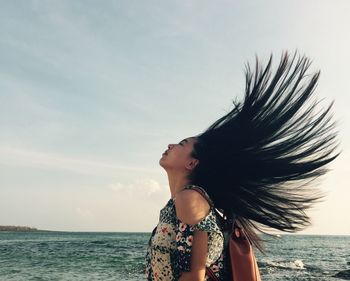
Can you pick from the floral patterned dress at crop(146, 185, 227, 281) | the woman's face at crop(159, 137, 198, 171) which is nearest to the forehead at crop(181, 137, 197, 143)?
the woman's face at crop(159, 137, 198, 171)

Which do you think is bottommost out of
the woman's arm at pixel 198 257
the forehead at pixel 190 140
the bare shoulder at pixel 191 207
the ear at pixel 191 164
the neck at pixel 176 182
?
the woman's arm at pixel 198 257

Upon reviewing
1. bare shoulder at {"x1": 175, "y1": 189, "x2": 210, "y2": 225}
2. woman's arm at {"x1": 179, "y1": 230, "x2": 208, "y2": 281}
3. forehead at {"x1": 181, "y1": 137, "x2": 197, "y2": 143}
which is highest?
forehead at {"x1": 181, "y1": 137, "x2": 197, "y2": 143}

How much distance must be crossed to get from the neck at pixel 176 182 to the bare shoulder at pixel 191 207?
0.46 metres

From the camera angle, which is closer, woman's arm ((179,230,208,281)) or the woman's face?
woman's arm ((179,230,208,281))

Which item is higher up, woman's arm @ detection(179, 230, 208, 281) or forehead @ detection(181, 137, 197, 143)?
forehead @ detection(181, 137, 197, 143)

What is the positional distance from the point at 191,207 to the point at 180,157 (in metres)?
0.67

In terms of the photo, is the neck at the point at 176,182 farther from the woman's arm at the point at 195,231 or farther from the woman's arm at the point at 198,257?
the woman's arm at the point at 198,257

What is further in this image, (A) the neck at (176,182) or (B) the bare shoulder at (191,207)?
(A) the neck at (176,182)

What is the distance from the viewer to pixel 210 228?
2676 millimetres

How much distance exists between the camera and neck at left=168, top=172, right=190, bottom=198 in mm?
3213

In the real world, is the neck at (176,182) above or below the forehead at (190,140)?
below

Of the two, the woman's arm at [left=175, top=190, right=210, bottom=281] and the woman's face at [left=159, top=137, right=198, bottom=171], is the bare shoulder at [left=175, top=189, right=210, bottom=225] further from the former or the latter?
the woman's face at [left=159, top=137, right=198, bottom=171]

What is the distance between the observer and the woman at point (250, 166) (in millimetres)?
2861

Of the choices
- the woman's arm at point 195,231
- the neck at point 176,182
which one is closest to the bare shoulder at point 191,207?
the woman's arm at point 195,231
